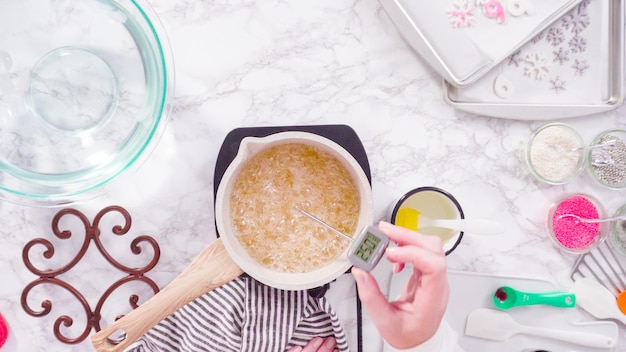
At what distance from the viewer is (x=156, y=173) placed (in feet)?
3.86

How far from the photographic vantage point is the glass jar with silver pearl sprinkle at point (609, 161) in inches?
48.0

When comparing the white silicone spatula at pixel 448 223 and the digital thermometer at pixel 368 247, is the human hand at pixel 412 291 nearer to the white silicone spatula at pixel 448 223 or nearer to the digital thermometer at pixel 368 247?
the digital thermometer at pixel 368 247

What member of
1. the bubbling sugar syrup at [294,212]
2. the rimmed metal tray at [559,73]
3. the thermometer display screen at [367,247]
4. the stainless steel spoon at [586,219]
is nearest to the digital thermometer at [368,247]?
the thermometer display screen at [367,247]

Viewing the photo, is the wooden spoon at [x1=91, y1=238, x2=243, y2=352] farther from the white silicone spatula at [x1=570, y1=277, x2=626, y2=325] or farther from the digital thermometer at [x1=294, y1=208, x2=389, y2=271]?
the white silicone spatula at [x1=570, y1=277, x2=626, y2=325]

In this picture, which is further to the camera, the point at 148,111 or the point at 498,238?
the point at 498,238

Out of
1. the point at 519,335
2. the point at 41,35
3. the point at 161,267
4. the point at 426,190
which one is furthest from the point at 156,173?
the point at 519,335

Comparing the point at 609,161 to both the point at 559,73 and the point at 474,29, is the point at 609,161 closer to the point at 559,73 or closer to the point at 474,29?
the point at 559,73

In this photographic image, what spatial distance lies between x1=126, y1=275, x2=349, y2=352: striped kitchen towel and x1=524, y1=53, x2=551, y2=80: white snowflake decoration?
0.61 m

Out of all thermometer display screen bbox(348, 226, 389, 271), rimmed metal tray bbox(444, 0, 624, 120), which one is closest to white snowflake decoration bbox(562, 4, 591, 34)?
rimmed metal tray bbox(444, 0, 624, 120)

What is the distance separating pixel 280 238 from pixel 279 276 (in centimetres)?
7

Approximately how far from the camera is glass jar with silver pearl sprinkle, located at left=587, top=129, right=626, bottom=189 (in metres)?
1.22

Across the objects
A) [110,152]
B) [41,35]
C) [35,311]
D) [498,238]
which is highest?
[41,35]

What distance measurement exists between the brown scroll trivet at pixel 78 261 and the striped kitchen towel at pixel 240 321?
0.11m

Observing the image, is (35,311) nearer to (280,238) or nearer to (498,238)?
(280,238)
